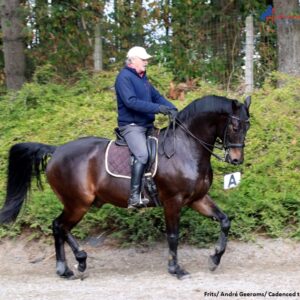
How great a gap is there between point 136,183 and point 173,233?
0.75 m

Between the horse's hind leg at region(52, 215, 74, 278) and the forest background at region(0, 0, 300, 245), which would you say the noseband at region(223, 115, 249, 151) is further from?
the horse's hind leg at region(52, 215, 74, 278)

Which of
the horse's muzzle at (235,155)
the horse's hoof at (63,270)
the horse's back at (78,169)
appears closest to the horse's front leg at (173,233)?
the horse's muzzle at (235,155)

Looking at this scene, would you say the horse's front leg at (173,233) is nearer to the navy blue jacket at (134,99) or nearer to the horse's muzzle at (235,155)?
the horse's muzzle at (235,155)

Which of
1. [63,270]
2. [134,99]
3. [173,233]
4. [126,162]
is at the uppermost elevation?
[134,99]

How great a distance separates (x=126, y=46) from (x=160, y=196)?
26.8 ft

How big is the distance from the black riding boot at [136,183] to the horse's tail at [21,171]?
1.33 metres

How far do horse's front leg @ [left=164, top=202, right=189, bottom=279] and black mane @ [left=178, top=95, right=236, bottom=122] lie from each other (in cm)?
107

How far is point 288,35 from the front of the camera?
11.7 meters

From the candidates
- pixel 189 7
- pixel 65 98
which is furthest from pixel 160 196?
pixel 189 7

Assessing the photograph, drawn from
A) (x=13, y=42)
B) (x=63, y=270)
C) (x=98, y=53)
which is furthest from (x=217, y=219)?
(x=13, y=42)

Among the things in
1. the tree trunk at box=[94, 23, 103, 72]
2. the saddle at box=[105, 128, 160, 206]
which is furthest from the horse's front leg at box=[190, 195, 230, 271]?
the tree trunk at box=[94, 23, 103, 72]

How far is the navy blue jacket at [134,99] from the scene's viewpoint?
669 cm

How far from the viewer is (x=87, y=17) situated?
13.4m

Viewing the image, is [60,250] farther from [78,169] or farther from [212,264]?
[212,264]
